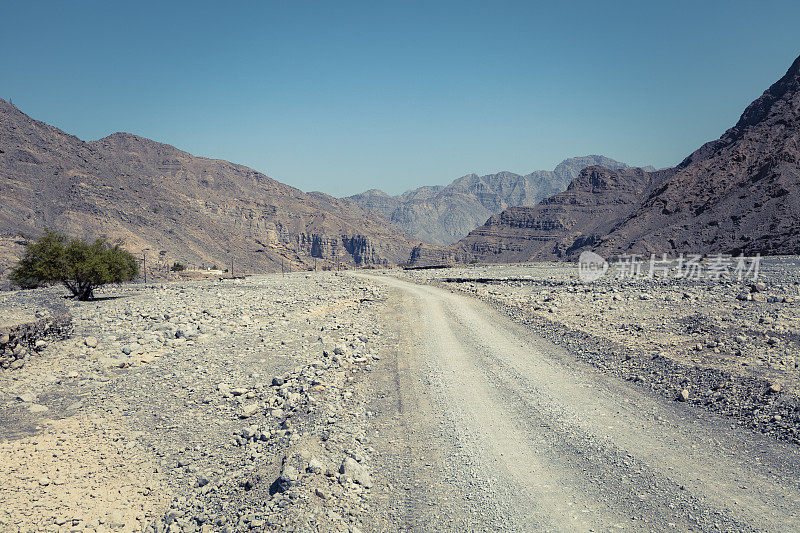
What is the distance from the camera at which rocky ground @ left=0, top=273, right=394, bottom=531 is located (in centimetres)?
639

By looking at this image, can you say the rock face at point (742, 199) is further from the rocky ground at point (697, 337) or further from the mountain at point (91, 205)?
the mountain at point (91, 205)

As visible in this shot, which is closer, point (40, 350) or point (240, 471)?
point (240, 471)

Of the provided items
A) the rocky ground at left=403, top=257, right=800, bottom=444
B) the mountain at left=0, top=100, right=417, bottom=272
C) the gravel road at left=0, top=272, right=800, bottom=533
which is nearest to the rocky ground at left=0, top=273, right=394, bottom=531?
the gravel road at left=0, top=272, right=800, bottom=533

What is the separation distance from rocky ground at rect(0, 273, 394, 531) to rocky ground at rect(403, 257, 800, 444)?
6704 mm

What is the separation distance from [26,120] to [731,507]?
148 metres

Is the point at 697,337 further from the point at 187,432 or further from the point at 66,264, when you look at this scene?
the point at 66,264

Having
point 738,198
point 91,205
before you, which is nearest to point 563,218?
point 738,198

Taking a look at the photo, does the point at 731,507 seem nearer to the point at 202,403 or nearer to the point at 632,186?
the point at 202,403

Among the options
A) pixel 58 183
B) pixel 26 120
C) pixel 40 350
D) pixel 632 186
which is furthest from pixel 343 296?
pixel 632 186

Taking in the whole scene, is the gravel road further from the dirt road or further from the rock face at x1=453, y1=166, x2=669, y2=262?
the rock face at x1=453, y1=166, x2=669, y2=262

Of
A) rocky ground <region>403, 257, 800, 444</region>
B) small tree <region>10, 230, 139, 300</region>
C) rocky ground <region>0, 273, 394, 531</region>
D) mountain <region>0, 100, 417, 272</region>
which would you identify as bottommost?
rocky ground <region>0, 273, 394, 531</region>

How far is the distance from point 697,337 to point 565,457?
9234 mm

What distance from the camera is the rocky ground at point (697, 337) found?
893 cm

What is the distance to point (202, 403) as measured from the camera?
10.4 m
